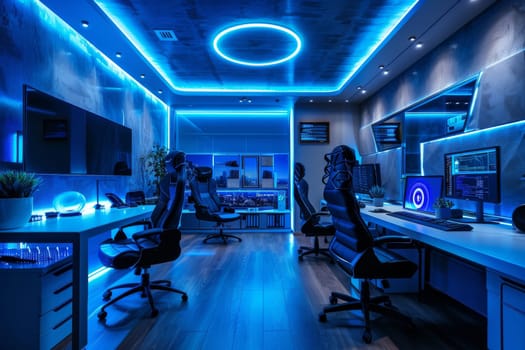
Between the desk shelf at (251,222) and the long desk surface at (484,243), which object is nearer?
the long desk surface at (484,243)

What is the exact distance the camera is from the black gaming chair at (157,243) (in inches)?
85.8

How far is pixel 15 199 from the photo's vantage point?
5.70 ft

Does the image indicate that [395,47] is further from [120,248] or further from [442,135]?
[120,248]

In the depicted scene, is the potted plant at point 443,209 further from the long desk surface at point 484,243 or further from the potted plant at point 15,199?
the potted plant at point 15,199

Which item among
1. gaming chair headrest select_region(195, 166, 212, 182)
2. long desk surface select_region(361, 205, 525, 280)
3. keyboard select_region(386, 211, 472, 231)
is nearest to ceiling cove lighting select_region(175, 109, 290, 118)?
gaming chair headrest select_region(195, 166, 212, 182)

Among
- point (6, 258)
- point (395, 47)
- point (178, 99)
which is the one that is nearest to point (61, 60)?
point (6, 258)

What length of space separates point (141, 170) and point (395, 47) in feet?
13.5

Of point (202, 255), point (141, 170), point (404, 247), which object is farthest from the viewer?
point (141, 170)

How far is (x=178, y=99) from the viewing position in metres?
5.17

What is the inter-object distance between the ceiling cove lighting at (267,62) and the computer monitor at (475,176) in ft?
4.67

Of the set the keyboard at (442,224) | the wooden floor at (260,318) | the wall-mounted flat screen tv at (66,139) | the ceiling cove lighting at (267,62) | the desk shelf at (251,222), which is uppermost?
the ceiling cove lighting at (267,62)

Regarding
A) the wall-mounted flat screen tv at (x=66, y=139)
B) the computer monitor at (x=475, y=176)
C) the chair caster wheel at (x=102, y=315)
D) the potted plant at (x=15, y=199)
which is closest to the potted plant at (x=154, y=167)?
the wall-mounted flat screen tv at (x=66, y=139)

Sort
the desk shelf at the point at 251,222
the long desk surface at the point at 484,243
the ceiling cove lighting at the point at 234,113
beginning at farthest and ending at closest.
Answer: the ceiling cove lighting at the point at 234,113 < the desk shelf at the point at 251,222 < the long desk surface at the point at 484,243

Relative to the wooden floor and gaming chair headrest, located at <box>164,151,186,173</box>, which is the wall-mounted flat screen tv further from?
the wooden floor
